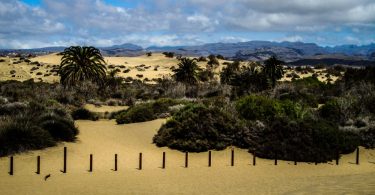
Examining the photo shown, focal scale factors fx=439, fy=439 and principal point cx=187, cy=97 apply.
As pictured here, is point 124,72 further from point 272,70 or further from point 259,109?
point 259,109

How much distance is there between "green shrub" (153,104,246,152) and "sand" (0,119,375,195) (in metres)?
0.43

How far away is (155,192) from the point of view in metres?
11.2

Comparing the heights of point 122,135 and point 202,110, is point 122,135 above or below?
below

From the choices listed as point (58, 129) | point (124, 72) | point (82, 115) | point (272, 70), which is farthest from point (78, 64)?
point (124, 72)

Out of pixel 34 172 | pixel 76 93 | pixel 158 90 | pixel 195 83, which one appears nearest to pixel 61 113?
pixel 34 172

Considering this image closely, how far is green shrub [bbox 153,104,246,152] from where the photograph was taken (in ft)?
57.2

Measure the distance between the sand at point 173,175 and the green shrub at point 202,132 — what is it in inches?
16.8

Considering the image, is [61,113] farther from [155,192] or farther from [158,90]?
[158,90]

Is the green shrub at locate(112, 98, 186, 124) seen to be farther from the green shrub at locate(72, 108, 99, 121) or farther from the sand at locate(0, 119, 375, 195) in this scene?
the sand at locate(0, 119, 375, 195)

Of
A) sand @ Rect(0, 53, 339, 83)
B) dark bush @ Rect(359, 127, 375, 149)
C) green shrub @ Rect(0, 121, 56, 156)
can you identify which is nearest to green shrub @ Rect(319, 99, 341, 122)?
dark bush @ Rect(359, 127, 375, 149)

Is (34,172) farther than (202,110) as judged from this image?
No

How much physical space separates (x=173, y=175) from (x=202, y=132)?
4505 millimetres

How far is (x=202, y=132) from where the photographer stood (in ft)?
58.2

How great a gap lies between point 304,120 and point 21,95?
21379mm
